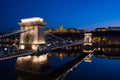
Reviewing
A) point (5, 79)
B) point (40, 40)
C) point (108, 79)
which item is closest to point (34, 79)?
point (5, 79)

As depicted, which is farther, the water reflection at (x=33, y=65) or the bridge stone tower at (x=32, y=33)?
the bridge stone tower at (x=32, y=33)

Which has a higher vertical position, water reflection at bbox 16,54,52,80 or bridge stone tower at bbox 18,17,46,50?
bridge stone tower at bbox 18,17,46,50

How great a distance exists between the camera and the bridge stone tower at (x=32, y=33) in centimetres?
1877

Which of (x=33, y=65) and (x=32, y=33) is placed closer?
(x=33, y=65)

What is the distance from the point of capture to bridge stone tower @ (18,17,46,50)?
18.8 m

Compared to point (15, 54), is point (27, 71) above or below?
below

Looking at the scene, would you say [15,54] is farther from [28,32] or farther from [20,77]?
[28,32]

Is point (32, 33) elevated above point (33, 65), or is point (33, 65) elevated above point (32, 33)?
point (32, 33)

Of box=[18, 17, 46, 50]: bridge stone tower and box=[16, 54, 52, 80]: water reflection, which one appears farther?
box=[18, 17, 46, 50]: bridge stone tower

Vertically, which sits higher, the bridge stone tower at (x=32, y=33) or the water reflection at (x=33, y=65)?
the bridge stone tower at (x=32, y=33)

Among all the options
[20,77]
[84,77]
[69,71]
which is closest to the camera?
[20,77]

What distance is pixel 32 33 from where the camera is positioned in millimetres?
19047

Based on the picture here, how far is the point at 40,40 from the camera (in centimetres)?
1917

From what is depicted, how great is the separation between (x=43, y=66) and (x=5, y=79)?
380cm
